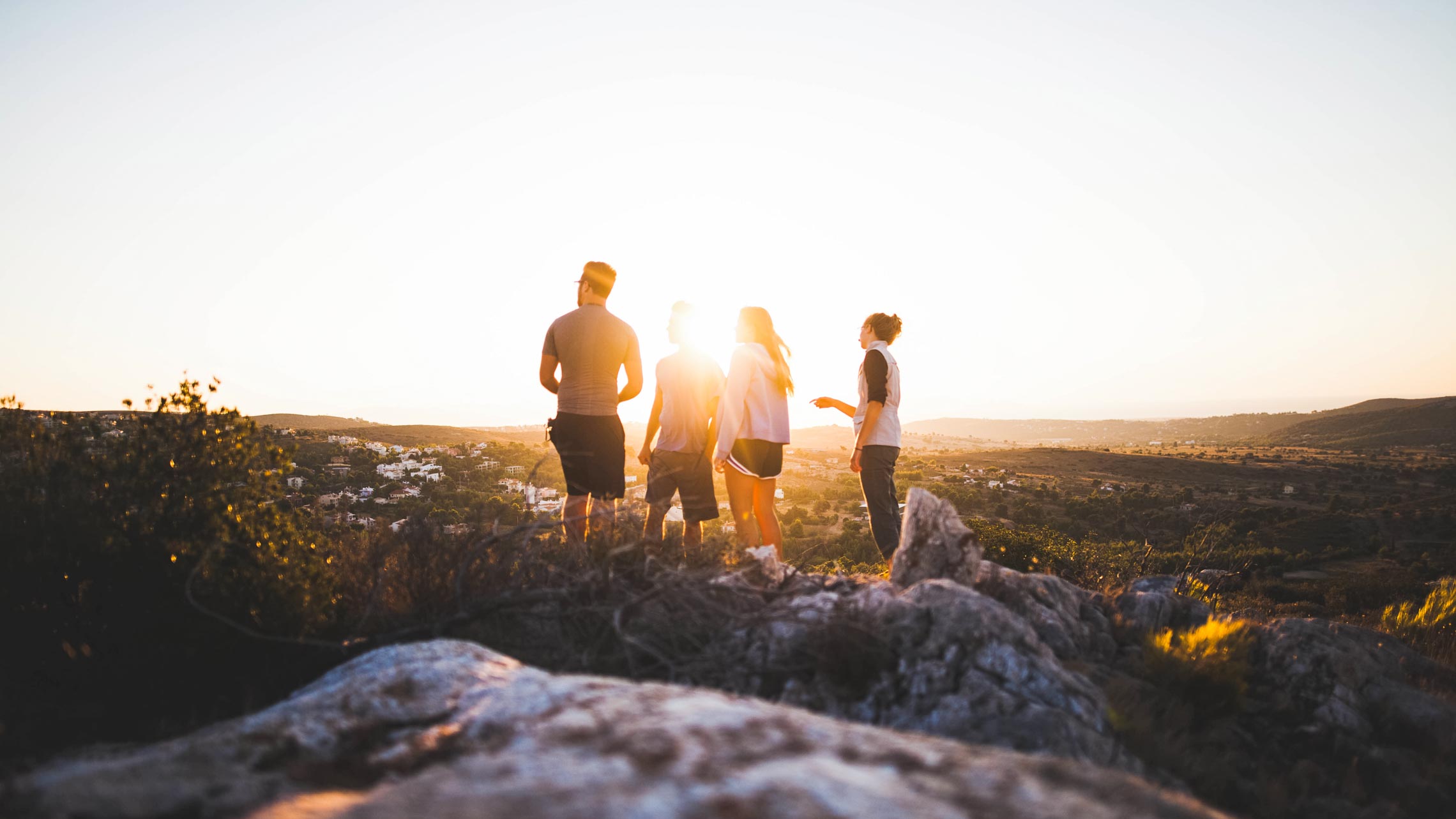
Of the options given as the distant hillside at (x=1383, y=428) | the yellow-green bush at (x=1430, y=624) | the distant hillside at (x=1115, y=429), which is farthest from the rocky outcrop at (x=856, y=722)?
the distant hillside at (x=1115, y=429)

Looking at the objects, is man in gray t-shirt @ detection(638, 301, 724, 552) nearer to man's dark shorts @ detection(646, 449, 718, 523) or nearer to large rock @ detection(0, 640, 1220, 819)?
man's dark shorts @ detection(646, 449, 718, 523)

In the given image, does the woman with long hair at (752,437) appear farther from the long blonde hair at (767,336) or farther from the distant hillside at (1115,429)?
the distant hillside at (1115,429)

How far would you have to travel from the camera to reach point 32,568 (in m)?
3.53

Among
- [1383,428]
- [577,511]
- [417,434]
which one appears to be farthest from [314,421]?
[1383,428]

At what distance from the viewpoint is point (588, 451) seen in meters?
5.30

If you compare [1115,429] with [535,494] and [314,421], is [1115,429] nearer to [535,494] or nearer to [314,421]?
[314,421]

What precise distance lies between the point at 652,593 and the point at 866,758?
1.89 meters

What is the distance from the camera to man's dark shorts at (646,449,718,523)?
18.8 feet

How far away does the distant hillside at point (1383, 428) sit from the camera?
2643 inches

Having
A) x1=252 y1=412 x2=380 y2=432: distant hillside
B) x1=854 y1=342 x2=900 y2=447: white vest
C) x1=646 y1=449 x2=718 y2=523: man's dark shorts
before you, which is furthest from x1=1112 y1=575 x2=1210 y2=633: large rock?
x1=252 y1=412 x2=380 y2=432: distant hillside

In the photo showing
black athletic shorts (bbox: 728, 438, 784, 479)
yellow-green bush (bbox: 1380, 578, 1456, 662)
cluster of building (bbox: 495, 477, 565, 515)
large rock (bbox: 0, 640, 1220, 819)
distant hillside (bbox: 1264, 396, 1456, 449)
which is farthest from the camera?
distant hillside (bbox: 1264, 396, 1456, 449)

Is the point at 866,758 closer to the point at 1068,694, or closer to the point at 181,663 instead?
the point at 1068,694

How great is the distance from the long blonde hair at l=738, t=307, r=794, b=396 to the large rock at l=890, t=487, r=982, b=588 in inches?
78.5

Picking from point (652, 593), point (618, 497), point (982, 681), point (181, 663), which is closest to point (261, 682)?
point (181, 663)
